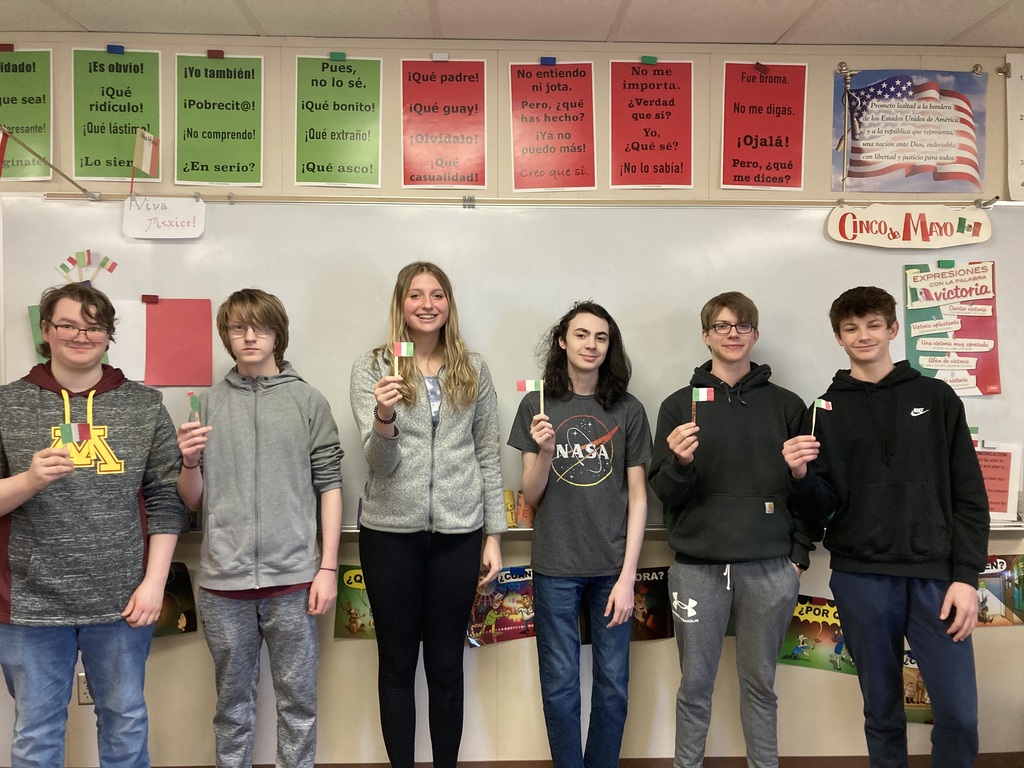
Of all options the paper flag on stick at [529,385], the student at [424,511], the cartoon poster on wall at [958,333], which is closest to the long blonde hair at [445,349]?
the student at [424,511]

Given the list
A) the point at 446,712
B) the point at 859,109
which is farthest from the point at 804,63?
the point at 446,712

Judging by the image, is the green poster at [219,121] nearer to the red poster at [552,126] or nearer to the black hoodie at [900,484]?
the red poster at [552,126]

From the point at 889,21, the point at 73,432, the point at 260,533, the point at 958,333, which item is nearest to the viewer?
the point at 73,432

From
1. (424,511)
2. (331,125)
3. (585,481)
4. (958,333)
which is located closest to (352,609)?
(424,511)

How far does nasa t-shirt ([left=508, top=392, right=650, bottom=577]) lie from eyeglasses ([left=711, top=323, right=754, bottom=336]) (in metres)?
0.36

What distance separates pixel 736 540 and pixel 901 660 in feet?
1.98

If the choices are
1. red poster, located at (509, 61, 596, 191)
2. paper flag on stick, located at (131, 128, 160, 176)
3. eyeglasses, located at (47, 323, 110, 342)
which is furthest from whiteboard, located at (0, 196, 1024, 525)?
eyeglasses, located at (47, 323, 110, 342)

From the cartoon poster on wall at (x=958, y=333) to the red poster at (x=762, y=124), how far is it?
67cm

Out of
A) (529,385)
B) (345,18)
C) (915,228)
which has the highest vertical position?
(345,18)

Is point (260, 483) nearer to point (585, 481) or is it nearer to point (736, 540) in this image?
point (585, 481)

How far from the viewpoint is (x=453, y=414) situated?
2.00 meters

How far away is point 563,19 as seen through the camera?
7.39 feet

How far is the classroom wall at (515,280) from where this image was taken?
2.31 metres

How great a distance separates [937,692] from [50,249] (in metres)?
3.21
